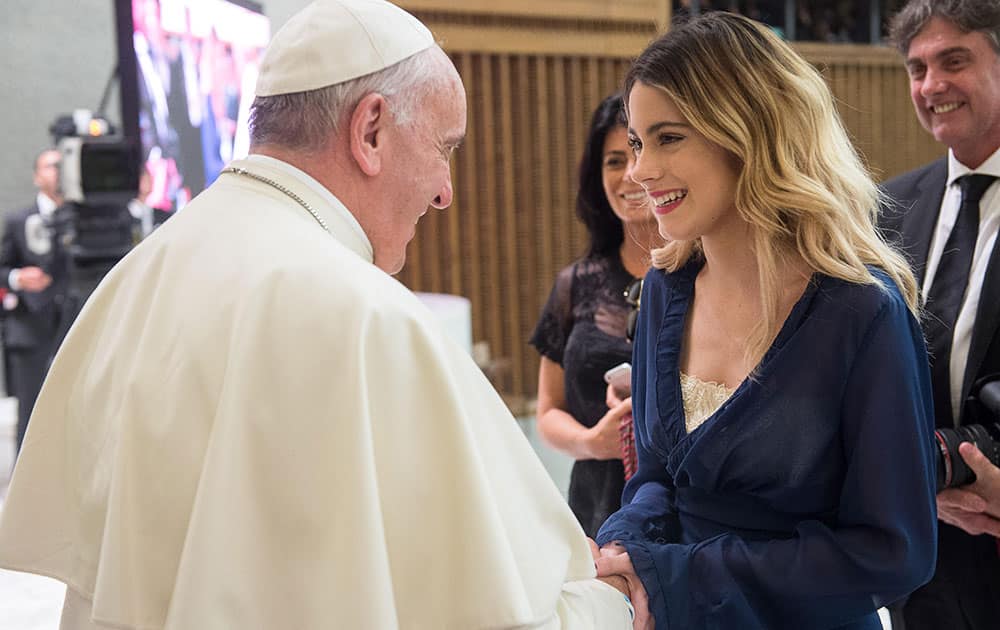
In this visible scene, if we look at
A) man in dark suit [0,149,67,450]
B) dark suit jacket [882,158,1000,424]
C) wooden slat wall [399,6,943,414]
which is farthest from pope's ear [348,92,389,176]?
man in dark suit [0,149,67,450]

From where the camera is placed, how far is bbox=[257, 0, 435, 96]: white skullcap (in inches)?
55.7

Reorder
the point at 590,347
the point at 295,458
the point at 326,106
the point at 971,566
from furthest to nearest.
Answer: the point at 590,347, the point at 971,566, the point at 326,106, the point at 295,458

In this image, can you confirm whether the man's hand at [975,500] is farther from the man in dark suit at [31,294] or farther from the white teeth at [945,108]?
the man in dark suit at [31,294]

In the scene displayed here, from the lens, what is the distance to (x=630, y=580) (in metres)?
1.60

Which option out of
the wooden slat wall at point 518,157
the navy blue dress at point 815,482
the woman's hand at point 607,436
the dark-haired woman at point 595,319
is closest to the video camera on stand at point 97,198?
the dark-haired woman at point 595,319

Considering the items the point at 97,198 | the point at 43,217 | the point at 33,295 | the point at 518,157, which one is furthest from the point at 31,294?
the point at 518,157

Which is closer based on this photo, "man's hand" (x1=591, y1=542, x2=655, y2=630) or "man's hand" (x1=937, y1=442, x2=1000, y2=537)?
"man's hand" (x1=591, y1=542, x2=655, y2=630)

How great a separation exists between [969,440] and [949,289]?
430 millimetres

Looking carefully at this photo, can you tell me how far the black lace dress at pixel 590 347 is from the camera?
8.34ft

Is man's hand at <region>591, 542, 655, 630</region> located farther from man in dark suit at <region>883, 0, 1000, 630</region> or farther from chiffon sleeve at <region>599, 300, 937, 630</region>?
man in dark suit at <region>883, 0, 1000, 630</region>

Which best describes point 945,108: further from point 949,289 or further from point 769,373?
point 769,373

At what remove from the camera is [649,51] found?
1728mm

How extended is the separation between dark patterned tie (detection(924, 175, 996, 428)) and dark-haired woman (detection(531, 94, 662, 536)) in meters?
0.67

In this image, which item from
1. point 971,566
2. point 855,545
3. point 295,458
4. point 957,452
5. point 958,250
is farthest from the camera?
point 958,250
